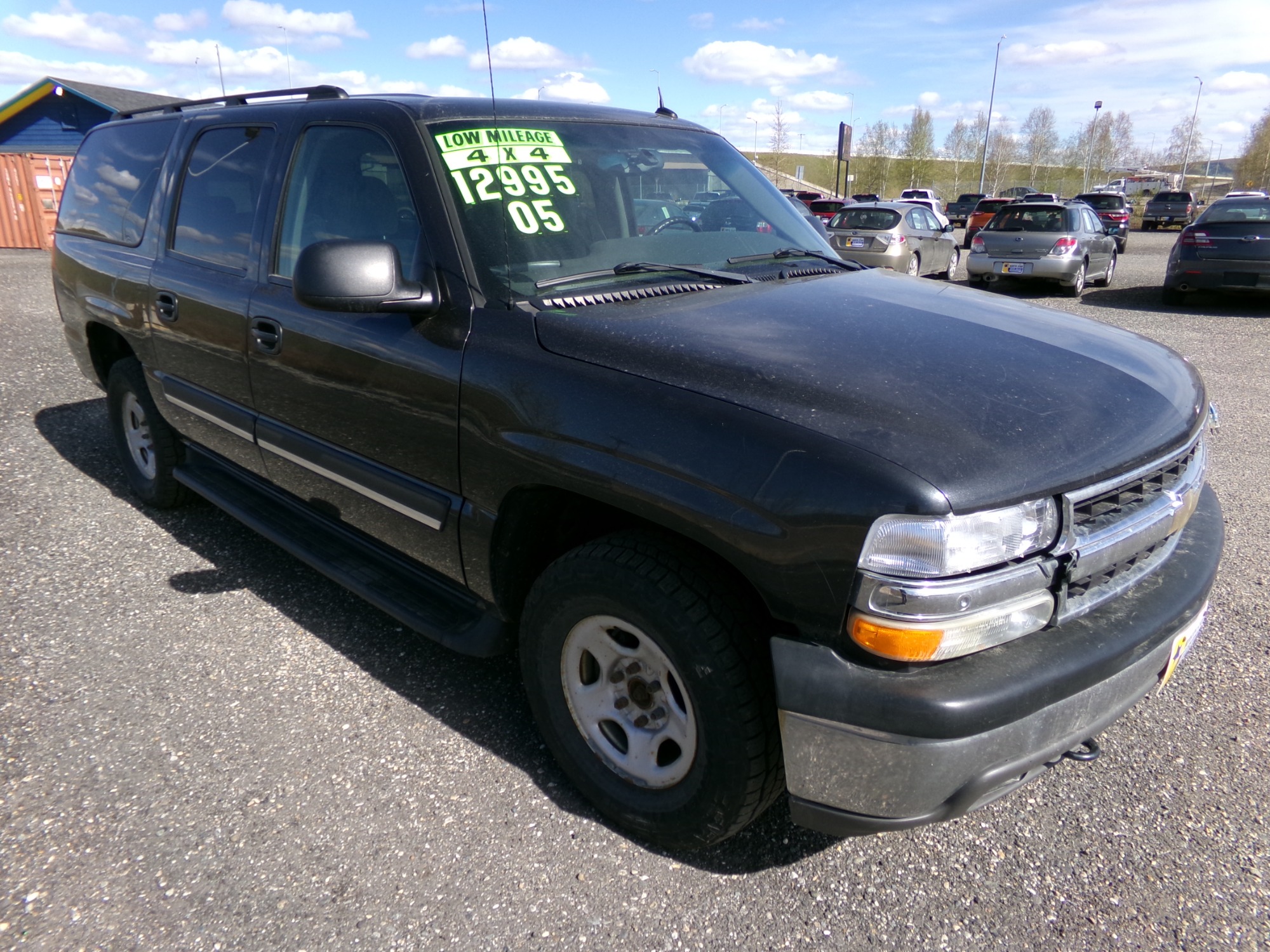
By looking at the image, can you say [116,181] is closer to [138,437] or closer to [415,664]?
[138,437]

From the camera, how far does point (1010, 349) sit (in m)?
2.34

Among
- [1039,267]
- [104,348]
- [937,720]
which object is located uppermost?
[104,348]

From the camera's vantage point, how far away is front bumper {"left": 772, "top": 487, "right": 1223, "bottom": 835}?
1.77 metres

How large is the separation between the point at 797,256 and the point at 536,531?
4.93 ft

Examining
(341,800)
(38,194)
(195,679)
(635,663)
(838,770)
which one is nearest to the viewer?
(838,770)

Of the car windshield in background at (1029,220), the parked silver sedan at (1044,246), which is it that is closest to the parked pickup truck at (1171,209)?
the parked silver sedan at (1044,246)

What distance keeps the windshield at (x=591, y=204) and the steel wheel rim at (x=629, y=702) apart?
3.25ft

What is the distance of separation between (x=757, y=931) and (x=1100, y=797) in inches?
45.8

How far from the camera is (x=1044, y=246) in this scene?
1362 cm

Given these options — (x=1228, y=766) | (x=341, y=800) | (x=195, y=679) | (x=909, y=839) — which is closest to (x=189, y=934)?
(x=341, y=800)

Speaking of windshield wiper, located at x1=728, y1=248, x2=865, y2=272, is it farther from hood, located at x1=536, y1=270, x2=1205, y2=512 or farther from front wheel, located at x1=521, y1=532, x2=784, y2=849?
front wheel, located at x1=521, y1=532, x2=784, y2=849

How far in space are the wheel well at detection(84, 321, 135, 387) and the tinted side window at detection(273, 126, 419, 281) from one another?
2.01 meters

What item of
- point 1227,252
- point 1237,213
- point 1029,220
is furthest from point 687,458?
point 1029,220

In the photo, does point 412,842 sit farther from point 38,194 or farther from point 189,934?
point 38,194
